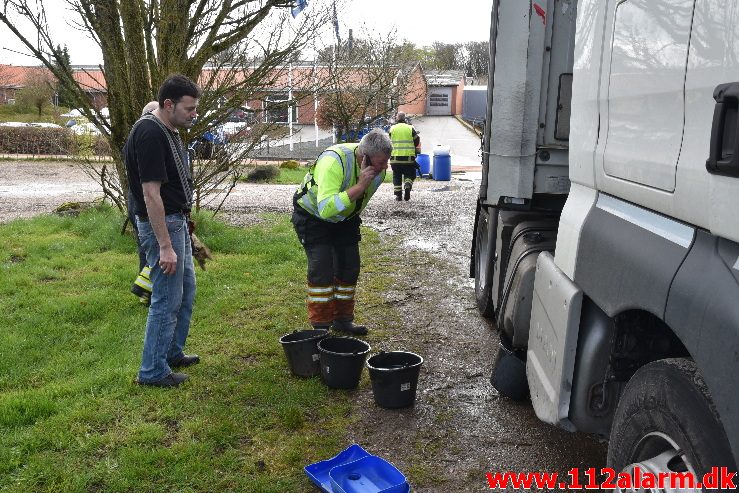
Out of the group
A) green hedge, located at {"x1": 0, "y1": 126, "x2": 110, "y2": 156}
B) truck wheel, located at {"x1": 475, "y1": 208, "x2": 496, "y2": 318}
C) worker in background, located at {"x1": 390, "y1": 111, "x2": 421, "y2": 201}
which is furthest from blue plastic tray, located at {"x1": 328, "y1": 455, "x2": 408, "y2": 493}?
green hedge, located at {"x1": 0, "y1": 126, "x2": 110, "y2": 156}

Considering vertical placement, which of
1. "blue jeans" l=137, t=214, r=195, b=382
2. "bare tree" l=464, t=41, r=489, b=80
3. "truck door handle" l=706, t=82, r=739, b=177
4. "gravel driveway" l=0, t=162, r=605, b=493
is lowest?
"gravel driveway" l=0, t=162, r=605, b=493

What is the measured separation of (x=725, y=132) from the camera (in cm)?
167

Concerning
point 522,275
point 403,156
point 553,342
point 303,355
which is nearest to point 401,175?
point 403,156

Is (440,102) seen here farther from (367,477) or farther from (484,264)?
(367,477)

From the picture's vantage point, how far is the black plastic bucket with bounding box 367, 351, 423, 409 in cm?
400

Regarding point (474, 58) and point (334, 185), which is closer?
point (334, 185)

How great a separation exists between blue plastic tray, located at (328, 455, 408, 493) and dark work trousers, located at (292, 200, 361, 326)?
6.03 feet

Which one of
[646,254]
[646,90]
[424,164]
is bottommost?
[424,164]

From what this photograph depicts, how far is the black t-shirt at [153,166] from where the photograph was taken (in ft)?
12.8

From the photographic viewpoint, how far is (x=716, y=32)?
1.77 meters

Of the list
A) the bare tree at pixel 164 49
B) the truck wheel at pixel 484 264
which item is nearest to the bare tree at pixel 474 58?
the bare tree at pixel 164 49

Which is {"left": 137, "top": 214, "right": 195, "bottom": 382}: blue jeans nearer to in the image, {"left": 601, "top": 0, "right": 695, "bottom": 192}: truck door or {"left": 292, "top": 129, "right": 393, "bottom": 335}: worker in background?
{"left": 292, "top": 129, "right": 393, "bottom": 335}: worker in background

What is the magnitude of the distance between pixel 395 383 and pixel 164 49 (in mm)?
5495

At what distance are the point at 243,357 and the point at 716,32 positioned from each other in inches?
153
